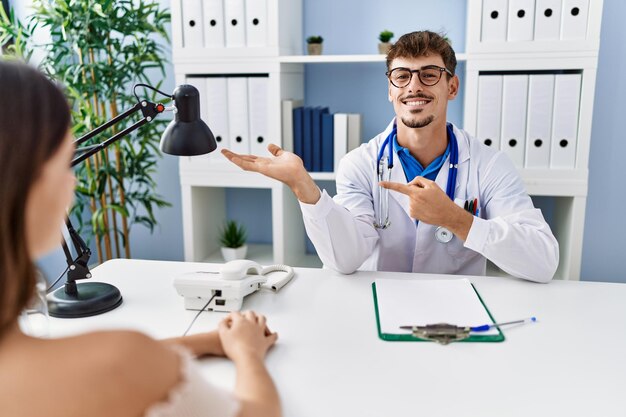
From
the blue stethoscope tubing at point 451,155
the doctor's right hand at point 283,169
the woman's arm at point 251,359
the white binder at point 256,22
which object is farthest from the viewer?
the white binder at point 256,22

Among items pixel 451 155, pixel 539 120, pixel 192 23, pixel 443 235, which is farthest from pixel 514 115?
pixel 192 23

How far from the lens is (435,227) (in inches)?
67.9

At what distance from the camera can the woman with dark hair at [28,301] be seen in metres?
0.52

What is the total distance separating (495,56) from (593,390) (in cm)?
153

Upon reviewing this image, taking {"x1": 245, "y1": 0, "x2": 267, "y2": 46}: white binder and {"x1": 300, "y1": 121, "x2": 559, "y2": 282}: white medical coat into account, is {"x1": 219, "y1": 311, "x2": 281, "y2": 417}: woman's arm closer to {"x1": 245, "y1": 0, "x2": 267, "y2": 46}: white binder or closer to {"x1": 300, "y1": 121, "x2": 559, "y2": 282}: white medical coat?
{"x1": 300, "y1": 121, "x2": 559, "y2": 282}: white medical coat

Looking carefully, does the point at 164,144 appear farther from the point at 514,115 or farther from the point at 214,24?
the point at 514,115

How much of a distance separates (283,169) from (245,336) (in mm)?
542

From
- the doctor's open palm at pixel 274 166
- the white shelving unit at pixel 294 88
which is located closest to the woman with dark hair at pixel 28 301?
the doctor's open palm at pixel 274 166

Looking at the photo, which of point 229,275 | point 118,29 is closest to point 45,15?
point 118,29

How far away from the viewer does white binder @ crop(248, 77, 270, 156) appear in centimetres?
238

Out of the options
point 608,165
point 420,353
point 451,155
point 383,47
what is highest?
point 383,47

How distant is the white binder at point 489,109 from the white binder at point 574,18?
11.0 inches

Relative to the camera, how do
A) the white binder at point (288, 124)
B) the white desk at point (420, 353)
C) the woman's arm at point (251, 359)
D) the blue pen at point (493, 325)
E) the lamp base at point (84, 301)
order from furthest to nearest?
the white binder at point (288, 124)
the lamp base at point (84, 301)
the blue pen at point (493, 325)
the white desk at point (420, 353)
the woman's arm at point (251, 359)

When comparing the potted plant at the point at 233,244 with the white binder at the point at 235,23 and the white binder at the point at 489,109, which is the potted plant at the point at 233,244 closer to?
the white binder at the point at 235,23
